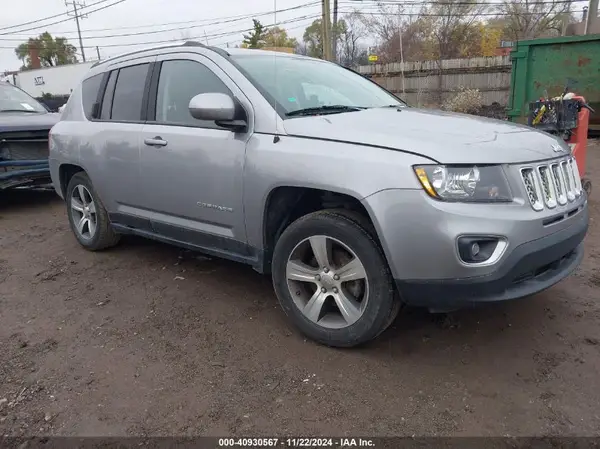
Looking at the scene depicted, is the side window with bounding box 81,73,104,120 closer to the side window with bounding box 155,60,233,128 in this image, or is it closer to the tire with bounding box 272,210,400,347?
the side window with bounding box 155,60,233,128

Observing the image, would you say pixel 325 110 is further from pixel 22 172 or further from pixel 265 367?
pixel 22 172

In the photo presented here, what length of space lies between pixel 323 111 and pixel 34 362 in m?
2.38

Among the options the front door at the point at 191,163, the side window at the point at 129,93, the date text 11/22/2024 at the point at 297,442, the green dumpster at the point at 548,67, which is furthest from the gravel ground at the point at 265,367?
the green dumpster at the point at 548,67

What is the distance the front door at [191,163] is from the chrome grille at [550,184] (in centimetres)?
166

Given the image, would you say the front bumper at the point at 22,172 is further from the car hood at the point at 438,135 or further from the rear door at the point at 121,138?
the car hood at the point at 438,135

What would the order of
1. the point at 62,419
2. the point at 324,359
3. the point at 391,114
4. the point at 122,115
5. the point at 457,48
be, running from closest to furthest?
1. the point at 62,419
2. the point at 324,359
3. the point at 391,114
4. the point at 122,115
5. the point at 457,48

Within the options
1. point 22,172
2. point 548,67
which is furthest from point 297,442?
point 548,67

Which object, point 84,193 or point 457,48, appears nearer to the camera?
point 84,193

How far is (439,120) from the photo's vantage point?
3.06 metres

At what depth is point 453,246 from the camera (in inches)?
93.7

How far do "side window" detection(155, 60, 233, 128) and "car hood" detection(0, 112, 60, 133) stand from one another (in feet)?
13.2

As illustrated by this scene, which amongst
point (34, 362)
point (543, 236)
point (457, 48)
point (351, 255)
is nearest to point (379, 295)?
point (351, 255)

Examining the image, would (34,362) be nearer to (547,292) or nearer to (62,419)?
(62,419)

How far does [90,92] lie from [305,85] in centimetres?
237
